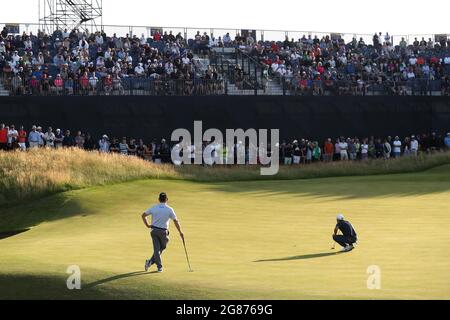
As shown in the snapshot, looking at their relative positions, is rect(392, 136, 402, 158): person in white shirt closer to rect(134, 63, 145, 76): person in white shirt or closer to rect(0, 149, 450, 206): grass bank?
rect(0, 149, 450, 206): grass bank

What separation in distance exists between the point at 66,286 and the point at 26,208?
15.6 m

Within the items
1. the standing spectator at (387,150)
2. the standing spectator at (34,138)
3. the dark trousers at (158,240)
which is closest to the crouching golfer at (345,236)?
the dark trousers at (158,240)

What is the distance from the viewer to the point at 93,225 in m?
32.5

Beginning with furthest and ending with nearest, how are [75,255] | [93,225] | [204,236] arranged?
[93,225] → [204,236] → [75,255]

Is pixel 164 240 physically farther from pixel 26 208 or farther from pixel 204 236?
pixel 26 208

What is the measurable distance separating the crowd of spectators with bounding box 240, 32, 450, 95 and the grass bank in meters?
9.01

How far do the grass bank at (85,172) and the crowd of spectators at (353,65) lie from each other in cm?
901

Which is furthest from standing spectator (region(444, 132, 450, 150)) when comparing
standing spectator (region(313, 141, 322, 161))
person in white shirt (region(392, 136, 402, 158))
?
standing spectator (region(313, 141, 322, 161))

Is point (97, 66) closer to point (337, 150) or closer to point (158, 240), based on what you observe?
point (337, 150)

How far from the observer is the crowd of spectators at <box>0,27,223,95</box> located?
48.4 metres

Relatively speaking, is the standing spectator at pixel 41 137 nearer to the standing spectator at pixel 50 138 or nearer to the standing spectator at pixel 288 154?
the standing spectator at pixel 50 138

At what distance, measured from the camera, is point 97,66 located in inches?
1996

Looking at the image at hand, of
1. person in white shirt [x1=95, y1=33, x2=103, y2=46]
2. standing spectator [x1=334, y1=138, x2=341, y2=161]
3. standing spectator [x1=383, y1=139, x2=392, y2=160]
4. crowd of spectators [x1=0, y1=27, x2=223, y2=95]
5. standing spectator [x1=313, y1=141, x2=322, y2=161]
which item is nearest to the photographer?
crowd of spectators [x1=0, y1=27, x2=223, y2=95]
